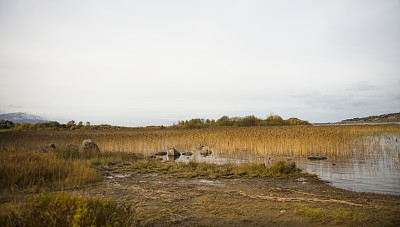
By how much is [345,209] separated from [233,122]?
45759mm

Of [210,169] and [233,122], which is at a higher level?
[233,122]

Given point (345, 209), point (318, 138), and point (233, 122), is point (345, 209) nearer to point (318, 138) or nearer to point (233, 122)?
point (318, 138)

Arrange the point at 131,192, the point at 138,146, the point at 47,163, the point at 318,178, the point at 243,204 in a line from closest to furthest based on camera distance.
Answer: the point at 243,204, the point at 131,192, the point at 47,163, the point at 318,178, the point at 138,146

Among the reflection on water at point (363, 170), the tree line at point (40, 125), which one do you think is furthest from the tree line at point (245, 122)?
the reflection on water at point (363, 170)

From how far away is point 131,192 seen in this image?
7621mm

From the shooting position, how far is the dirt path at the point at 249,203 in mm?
5090

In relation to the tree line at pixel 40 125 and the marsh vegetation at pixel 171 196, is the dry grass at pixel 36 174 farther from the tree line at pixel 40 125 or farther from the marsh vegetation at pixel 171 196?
the tree line at pixel 40 125

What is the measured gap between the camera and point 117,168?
1255 cm

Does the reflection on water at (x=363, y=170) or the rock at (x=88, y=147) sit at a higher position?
the rock at (x=88, y=147)

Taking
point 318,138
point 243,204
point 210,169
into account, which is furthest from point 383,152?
point 243,204

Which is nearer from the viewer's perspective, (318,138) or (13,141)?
(318,138)

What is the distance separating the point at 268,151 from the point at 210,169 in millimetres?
7573

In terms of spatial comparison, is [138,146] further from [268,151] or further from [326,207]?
[326,207]

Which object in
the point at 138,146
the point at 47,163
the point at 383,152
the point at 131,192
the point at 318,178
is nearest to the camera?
the point at 131,192
